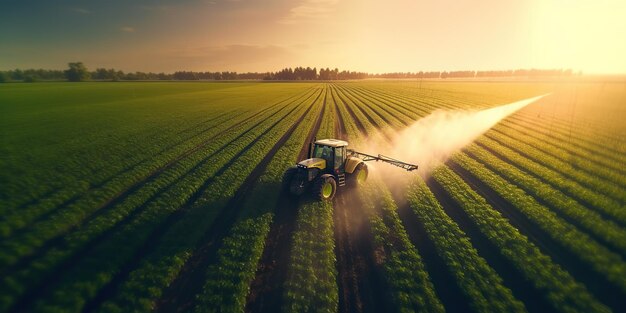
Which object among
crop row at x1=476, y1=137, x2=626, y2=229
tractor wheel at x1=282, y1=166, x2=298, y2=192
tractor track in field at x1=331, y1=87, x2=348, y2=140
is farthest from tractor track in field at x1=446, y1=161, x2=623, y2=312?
tractor track in field at x1=331, y1=87, x2=348, y2=140

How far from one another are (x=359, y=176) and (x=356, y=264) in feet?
21.8

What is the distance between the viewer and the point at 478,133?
31.3 m

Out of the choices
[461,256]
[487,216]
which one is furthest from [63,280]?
[487,216]

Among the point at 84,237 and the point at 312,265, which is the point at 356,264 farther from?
the point at 84,237

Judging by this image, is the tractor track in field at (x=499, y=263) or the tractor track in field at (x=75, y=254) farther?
the tractor track in field at (x=499, y=263)

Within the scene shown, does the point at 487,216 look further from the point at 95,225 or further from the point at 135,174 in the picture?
the point at 135,174

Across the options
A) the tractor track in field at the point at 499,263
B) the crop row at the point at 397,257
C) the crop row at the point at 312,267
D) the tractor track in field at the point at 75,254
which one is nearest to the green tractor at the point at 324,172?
the crop row at the point at 312,267

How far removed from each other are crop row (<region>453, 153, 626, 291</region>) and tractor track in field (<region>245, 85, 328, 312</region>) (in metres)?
10.6

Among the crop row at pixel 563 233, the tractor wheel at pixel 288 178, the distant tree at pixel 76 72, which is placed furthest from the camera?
the distant tree at pixel 76 72

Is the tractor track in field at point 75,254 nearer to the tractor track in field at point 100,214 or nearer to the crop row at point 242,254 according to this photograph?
the tractor track in field at point 100,214

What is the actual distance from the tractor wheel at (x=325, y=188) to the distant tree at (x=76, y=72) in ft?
643

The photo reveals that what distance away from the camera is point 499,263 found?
Answer: 10.0 metres

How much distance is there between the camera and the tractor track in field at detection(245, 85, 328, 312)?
8.24 metres

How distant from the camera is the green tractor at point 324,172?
1362 cm
